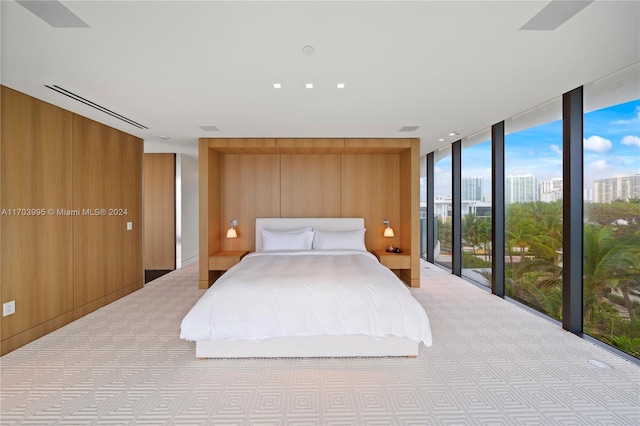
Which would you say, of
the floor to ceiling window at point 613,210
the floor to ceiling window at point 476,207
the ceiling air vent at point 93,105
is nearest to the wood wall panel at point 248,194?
the ceiling air vent at point 93,105

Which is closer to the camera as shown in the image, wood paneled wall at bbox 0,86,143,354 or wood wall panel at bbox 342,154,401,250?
wood paneled wall at bbox 0,86,143,354

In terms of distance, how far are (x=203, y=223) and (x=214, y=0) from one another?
3.54 m

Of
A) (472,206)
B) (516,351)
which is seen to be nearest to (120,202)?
(516,351)

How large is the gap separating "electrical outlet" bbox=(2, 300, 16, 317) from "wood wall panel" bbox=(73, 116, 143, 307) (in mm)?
723

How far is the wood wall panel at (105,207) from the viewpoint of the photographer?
351 centimetres

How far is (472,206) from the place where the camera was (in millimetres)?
4934

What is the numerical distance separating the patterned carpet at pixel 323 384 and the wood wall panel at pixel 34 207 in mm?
425

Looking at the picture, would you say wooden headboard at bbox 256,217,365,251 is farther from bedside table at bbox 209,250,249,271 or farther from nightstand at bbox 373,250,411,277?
nightstand at bbox 373,250,411,277

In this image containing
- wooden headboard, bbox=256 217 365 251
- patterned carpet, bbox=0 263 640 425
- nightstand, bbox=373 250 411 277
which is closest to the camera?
patterned carpet, bbox=0 263 640 425

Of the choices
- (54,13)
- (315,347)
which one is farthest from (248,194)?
(54,13)

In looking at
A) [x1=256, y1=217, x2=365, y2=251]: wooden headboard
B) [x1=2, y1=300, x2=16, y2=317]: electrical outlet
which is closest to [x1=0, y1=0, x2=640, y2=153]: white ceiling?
[x1=2, y1=300, x2=16, y2=317]: electrical outlet

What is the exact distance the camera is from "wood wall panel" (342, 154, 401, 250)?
5.23 m

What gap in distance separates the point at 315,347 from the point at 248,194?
3317 millimetres

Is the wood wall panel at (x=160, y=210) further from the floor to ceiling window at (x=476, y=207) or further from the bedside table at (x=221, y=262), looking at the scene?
the floor to ceiling window at (x=476, y=207)
